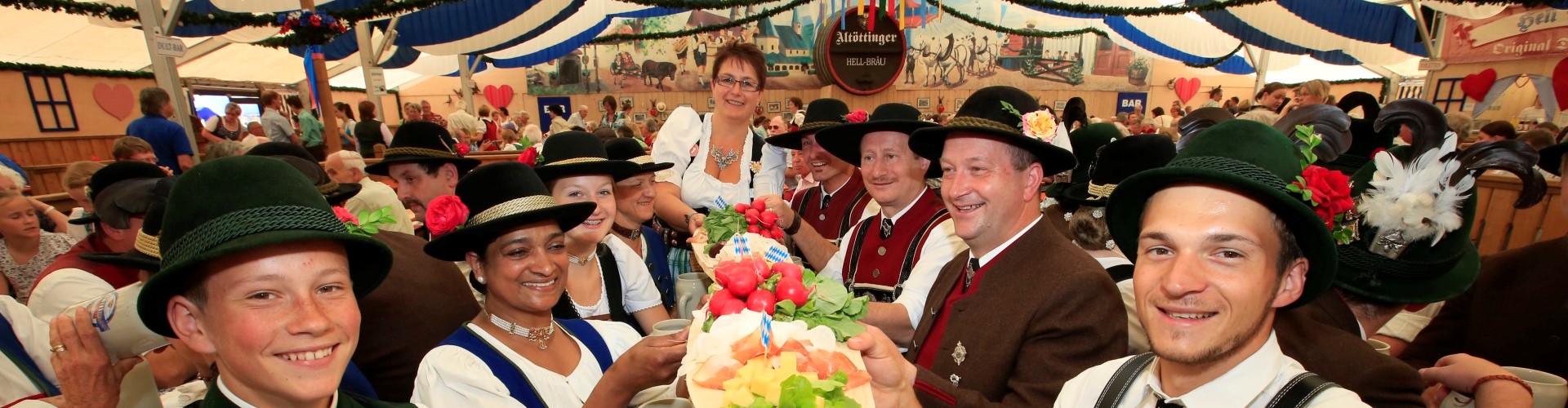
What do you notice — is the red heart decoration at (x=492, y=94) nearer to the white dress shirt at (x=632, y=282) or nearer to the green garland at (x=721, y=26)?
the green garland at (x=721, y=26)

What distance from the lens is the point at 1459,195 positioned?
1.71m

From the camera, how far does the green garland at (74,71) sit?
10156 mm

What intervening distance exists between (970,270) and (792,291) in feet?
2.91

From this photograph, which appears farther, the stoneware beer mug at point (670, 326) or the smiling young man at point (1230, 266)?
the stoneware beer mug at point (670, 326)

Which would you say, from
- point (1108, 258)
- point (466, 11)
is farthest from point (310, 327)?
point (466, 11)

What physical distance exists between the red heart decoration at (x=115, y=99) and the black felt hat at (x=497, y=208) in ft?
49.7

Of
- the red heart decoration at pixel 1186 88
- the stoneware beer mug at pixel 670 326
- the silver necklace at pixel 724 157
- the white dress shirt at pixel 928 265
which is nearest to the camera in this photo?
the stoneware beer mug at pixel 670 326

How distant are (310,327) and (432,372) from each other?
590mm

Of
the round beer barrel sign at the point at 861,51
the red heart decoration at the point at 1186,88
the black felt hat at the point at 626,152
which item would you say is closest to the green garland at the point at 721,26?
the round beer barrel sign at the point at 861,51

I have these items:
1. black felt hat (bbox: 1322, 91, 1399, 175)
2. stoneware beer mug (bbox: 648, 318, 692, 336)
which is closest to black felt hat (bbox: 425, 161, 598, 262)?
stoneware beer mug (bbox: 648, 318, 692, 336)

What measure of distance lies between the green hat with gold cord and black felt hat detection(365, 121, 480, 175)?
400cm

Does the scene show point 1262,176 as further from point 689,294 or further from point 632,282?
point 632,282

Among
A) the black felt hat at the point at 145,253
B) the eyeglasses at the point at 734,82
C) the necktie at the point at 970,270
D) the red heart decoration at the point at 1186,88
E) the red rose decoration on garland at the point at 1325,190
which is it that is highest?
the eyeglasses at the point at 734,82

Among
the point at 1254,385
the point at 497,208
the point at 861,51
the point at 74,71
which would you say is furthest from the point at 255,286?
the point at 74,71
